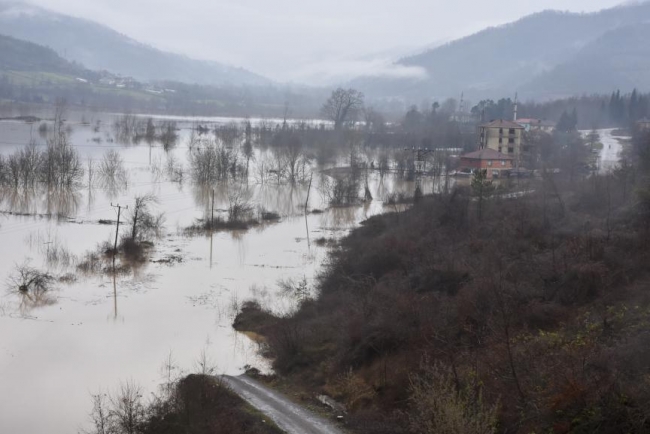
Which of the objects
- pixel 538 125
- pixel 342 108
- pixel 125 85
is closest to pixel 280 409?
pixel 538 125

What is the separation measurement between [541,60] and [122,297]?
117613 mm

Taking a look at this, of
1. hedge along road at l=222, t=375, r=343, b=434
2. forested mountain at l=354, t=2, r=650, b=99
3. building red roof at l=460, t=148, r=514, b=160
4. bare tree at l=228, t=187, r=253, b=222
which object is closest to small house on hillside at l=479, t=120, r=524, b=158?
building red roof at l=460, t=148, r=514, b=160

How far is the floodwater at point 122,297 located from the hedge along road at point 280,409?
2.99 feet

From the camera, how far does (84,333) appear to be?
36.3ft

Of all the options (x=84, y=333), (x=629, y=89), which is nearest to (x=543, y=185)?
(x=84, y=333)

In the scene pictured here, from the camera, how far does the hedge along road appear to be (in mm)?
7277

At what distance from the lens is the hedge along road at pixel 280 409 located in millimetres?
7277

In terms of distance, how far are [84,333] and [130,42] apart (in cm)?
19984

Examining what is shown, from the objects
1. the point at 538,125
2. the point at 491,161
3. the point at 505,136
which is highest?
the point at 538,125

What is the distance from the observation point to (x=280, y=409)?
7918mm

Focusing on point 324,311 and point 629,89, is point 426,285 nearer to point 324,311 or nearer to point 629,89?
point 324,311

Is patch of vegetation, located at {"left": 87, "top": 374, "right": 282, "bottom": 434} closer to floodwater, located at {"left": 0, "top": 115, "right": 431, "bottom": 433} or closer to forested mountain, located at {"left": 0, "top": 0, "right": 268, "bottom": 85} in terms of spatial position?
floodwater, located at {"left": 0, "top": 115, "right": 431, "bottom": 433}

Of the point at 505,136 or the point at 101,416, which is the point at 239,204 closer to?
the point at 505,136

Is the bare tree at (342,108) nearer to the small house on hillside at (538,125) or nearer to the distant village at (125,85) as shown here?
the small house on hillside at (538,125)
